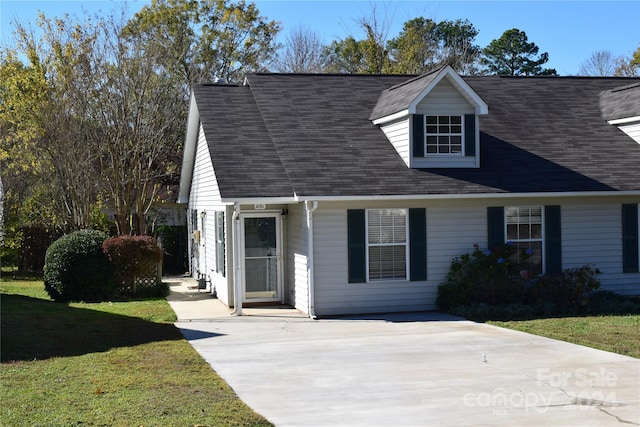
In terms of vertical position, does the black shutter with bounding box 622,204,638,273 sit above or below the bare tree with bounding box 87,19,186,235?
below

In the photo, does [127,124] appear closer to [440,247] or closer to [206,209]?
[206,209]

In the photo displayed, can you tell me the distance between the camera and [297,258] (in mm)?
16734

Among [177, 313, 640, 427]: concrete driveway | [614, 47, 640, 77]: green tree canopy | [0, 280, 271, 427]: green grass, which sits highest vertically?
[614, 47, 640, 77]: green tree canopy

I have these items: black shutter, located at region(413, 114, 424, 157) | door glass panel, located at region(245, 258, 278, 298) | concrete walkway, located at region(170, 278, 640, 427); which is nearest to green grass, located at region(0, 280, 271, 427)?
concrete walkway, located at region(170, 278, 640, 427)

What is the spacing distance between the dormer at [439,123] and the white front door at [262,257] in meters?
3.46

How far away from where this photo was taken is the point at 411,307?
1636cm

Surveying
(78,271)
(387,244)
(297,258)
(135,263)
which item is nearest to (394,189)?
(387,244)

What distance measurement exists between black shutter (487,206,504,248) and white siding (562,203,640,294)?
5.10 feet

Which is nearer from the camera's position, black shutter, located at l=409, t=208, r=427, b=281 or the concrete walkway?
the concrete walkway

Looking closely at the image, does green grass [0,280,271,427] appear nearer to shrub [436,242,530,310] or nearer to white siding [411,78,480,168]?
shrub [436,242,530,310]

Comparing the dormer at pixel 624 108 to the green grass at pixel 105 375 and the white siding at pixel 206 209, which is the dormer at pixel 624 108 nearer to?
the white siding at pixel 206 209

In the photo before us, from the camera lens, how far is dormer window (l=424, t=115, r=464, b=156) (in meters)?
17.4

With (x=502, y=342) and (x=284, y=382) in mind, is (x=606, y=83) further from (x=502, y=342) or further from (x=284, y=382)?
(x=284, y=382)

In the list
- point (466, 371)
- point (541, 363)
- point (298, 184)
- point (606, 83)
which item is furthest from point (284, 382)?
point (606, 83)
